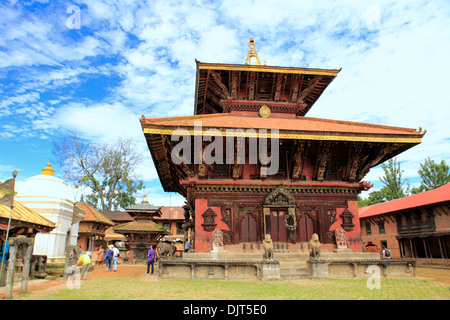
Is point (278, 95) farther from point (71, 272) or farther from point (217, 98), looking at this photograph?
point (71, 272)

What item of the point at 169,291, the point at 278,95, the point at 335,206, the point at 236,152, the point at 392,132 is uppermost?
the point at 278,95

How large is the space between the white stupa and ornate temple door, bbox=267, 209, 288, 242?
936cm

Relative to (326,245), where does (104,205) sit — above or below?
above

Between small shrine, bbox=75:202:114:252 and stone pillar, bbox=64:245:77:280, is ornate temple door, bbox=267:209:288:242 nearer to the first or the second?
stone pillar, bbox=64:245:77:280

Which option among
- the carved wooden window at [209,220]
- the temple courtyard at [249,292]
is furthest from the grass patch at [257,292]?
the carved wooden window at [209,220]

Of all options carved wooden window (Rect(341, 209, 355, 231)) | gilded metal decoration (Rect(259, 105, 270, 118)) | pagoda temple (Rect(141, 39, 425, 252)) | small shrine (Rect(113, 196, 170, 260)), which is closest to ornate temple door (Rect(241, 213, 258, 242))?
pagoda temple (Rect(141, 39, 425, 252))

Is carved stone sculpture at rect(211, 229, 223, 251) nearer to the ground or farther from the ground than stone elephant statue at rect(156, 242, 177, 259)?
farther from the ground

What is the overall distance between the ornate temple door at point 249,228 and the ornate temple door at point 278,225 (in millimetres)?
782

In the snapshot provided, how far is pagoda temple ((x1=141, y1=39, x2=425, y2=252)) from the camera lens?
1345cm

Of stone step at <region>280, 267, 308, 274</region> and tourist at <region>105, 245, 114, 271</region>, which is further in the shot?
tourist at <region>105, 245, 114, 271</region>

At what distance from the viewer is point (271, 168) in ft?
49.2
